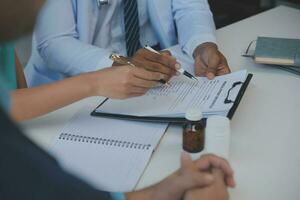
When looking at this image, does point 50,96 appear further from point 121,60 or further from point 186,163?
point 186,163

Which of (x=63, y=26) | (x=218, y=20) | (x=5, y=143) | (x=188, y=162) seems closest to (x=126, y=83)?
(x=188, y=162)

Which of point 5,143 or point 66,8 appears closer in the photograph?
point 5,143

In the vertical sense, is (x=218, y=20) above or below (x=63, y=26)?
below

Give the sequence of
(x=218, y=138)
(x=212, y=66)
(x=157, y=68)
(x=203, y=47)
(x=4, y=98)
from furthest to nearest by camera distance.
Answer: (x=203, y=47) → (x=212, y=66) → (x=157, y=68) → (x=218, y=138) → (x=4, y=98)

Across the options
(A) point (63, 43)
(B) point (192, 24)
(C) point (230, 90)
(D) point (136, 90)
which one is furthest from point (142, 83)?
(B) point (192, 24)

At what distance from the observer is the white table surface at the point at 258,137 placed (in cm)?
90

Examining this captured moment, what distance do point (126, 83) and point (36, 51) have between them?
597 mm

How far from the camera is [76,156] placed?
39.7 inches

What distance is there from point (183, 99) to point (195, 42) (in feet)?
1.41

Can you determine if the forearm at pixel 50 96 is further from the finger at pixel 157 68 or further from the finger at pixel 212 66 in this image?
the finger at pixel 212 66

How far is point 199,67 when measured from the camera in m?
1.37

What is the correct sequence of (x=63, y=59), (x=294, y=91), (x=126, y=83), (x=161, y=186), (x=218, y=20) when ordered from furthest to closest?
(x=218, y=20), (x=63, y=59), (x=294, y=91), (x=126, y=83), (x=161, y=186)

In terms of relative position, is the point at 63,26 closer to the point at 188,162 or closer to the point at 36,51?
the point at 36,51

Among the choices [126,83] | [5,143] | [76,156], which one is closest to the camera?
[5,143]
